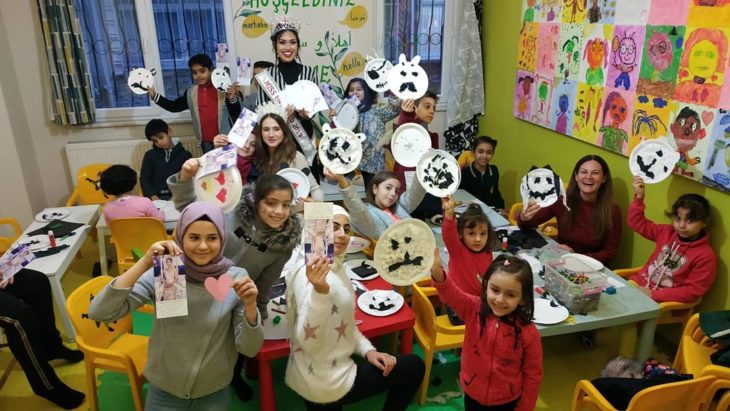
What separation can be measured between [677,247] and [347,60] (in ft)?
11.4

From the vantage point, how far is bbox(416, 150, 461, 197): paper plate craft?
2807 mm

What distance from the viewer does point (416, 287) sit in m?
2.59

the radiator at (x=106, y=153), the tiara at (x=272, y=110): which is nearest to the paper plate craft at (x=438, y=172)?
the tiara at (x=272, y=110)

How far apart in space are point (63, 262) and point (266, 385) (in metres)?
1.66

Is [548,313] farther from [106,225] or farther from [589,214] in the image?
[106,225]

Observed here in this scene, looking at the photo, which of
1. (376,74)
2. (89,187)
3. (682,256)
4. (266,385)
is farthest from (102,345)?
(682,256)

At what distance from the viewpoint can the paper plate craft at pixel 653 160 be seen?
2.87m

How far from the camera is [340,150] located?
3.04m

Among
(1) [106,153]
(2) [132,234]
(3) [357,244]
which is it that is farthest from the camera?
(1) [106,153]

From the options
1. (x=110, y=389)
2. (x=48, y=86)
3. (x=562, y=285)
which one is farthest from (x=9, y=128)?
(x=562, y=285)

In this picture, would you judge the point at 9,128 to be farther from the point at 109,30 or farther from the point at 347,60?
the point at 347,60

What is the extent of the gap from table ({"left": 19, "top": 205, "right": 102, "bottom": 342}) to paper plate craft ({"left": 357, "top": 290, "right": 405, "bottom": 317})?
1653 millimetres

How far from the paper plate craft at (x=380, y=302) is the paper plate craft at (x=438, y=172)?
2.11 ft

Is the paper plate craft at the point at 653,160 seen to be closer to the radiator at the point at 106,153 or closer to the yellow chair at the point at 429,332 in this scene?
the yellow chair at the point at 429,332
